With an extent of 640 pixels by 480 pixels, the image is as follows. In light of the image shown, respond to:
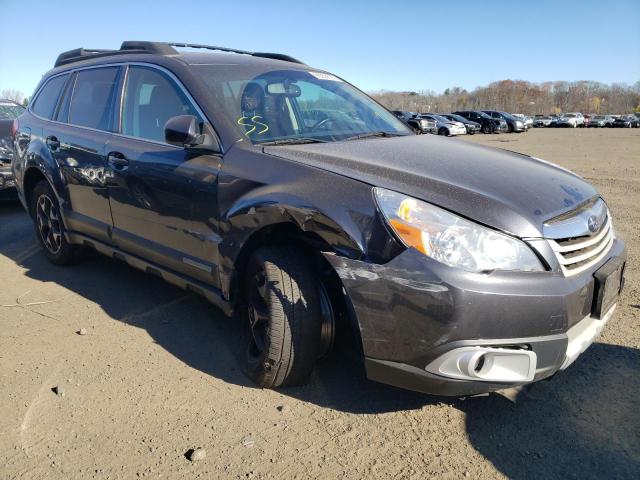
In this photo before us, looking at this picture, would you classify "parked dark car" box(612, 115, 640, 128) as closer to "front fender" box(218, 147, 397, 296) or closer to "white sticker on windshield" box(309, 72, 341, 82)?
"white sticker on windshield" box(309, 72, 341, 82)

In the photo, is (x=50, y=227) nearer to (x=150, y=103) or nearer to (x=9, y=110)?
(x=150, y=103)

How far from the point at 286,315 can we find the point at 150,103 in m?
1.86

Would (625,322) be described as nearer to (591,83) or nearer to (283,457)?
(283,457)

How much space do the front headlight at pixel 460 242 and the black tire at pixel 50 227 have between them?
340 cm

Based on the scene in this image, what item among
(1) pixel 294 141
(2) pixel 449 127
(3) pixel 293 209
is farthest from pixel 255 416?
(2) pixel 449 127

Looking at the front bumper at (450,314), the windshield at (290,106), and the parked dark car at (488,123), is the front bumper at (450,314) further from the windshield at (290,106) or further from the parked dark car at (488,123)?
the parked dark car at (488,123)

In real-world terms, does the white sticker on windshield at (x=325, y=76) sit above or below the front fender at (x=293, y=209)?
above

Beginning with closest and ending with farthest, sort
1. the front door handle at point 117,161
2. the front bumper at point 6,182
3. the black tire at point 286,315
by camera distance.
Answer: the black tire at point 286,315
the front door handle at point 117,161
the front bumper at point 6,182

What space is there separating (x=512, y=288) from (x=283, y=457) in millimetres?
1195

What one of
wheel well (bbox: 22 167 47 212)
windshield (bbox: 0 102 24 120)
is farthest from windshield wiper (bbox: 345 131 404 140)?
windshield (bbox: 0 102 24 120)

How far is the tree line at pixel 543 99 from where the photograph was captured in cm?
10838

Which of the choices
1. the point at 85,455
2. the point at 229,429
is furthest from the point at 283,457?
the point at 85,455

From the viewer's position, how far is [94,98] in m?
4.07

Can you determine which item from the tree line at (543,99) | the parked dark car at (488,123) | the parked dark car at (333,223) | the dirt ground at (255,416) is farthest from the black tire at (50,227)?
the tree line at (543,99)
